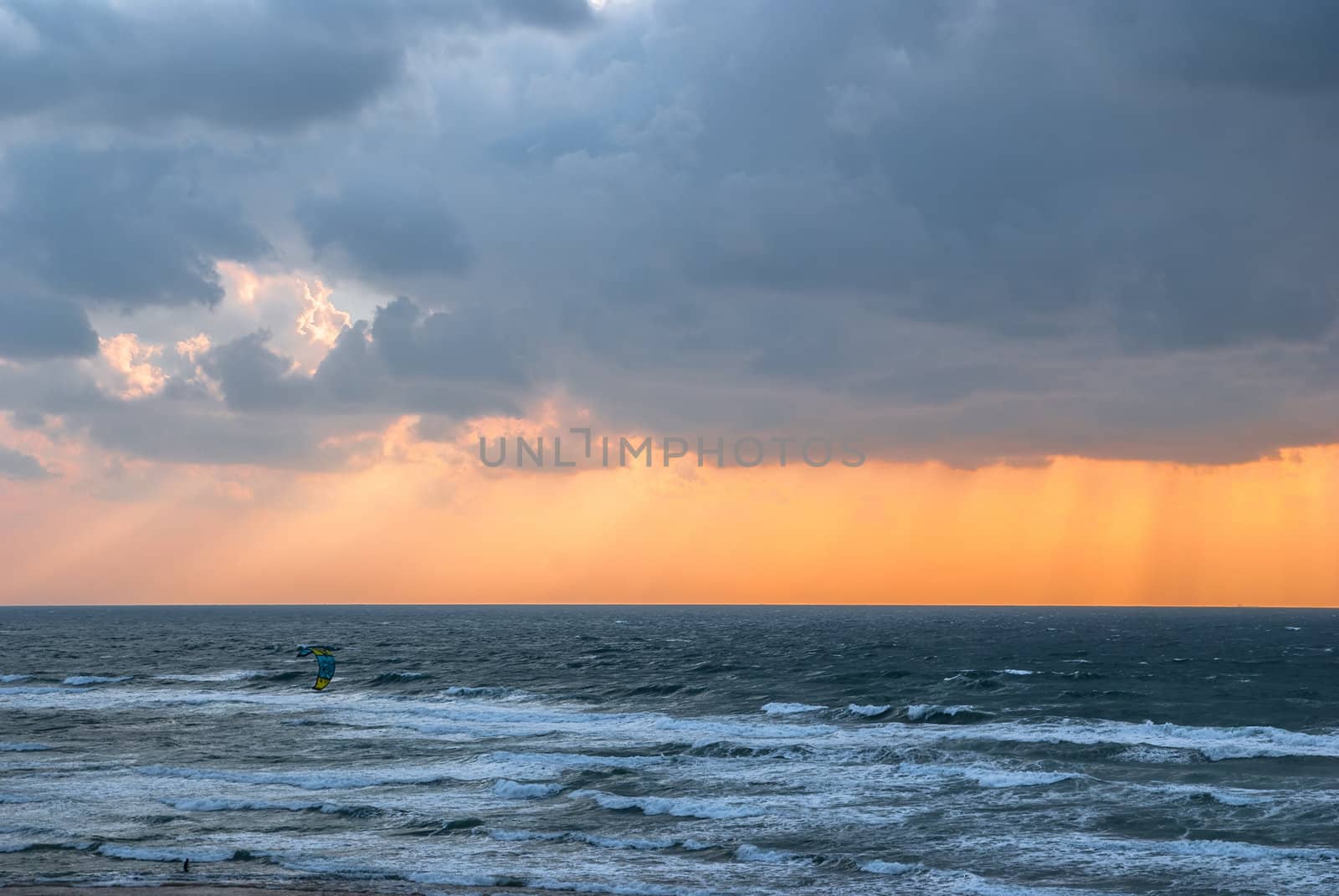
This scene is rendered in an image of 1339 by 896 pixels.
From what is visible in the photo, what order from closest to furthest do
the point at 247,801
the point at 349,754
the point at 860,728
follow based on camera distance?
the point at 247,801 < the point at 349,754 < the point at 860,728

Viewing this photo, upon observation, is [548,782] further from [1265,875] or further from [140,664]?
[140,664]

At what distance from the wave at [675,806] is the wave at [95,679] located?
57388 millimetres

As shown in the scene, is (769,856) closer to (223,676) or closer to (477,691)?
(477,691)

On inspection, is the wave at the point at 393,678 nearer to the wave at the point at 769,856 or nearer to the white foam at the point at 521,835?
the white foam at the point at 521,835

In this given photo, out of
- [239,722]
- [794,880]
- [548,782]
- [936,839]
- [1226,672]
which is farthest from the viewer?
[1226,672]

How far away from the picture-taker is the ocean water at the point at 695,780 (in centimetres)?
3062

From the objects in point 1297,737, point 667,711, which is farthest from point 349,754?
point 1297,737

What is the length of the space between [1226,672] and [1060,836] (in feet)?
189

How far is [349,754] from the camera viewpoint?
49.7 m

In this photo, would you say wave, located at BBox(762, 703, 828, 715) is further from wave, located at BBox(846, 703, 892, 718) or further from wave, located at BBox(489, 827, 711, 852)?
wave, located at BBox(489, 827, 711, 852)

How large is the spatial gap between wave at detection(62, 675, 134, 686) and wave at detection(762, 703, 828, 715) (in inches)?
1973

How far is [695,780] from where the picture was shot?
4319 centimetres

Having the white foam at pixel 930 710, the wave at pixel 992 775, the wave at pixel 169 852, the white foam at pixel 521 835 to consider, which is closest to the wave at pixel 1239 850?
the wave at pixel 992 775

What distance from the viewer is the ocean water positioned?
100ft
